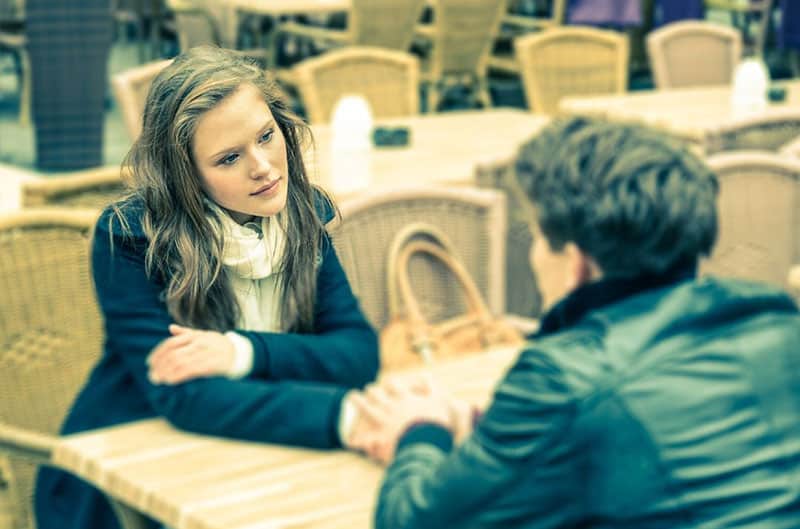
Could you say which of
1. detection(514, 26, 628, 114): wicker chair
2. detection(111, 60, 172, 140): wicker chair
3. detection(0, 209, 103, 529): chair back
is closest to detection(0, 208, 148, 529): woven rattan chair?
detection(0, 209, 103, 529): chair back

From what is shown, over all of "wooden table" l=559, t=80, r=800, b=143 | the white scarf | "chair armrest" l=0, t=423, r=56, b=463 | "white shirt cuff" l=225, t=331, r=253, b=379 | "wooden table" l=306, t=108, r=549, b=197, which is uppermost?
the white scarf

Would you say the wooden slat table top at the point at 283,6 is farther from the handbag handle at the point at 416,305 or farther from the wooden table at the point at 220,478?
the wooden table at the point at 220,478

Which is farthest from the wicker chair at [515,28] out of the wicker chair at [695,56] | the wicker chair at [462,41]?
the wicker chair at [695,56]

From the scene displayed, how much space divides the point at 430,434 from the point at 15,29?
855cm

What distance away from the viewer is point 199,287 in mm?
732

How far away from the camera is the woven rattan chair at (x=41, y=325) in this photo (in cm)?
250

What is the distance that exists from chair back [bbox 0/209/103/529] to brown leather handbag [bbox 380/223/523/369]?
553mm

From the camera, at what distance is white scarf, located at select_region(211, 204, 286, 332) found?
70 centimetres

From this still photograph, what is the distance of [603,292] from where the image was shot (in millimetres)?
1262

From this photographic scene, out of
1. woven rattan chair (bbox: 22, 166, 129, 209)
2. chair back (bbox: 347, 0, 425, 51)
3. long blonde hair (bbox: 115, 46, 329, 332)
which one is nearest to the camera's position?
long blonde hair (bbox: 115, 46, 329, 332)

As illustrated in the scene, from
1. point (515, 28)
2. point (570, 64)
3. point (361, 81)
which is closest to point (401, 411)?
point (361, 81)

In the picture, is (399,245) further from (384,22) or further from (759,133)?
(384,22)

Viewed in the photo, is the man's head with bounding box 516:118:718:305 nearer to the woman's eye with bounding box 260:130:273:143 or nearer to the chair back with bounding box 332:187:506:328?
the woman's eye with bounding box 260:130:273:143

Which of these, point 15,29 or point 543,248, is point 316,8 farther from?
point 543,248
